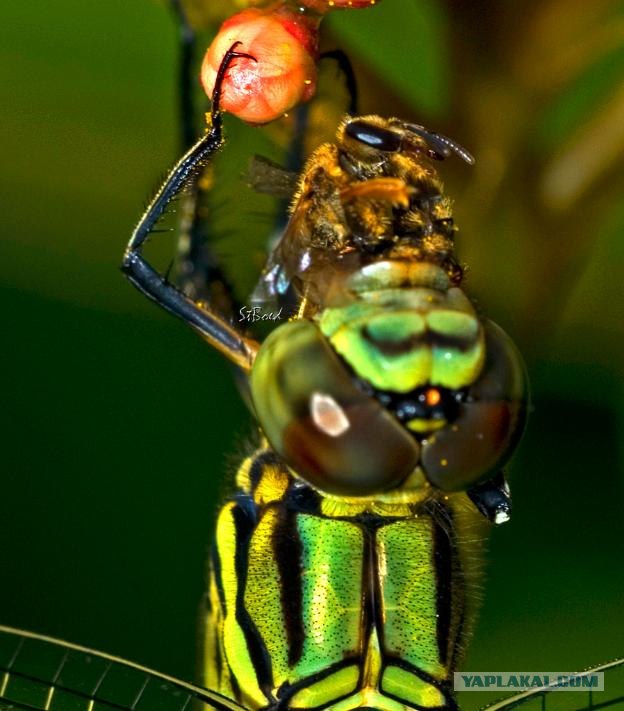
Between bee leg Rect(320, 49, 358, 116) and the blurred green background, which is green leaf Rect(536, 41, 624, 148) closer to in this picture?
the blurred green background

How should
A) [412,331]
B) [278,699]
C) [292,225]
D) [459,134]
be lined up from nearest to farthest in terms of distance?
[412,331] < [292,225] < [278,699] < [459,134]

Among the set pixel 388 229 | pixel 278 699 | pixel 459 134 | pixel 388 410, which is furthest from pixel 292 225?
pixel 278 699

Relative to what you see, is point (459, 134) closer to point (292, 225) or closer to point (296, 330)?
point (292, 225)

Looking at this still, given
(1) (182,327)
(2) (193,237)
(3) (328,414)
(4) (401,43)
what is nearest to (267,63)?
(3) (328,414)

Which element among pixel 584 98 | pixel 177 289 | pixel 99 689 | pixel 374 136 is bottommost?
pixel 99 689

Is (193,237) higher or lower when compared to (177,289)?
higher

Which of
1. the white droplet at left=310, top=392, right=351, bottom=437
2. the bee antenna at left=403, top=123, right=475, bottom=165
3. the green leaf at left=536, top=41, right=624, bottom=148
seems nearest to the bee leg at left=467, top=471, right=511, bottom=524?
the white droplet at left=310, top=392, right=351, bottom=437

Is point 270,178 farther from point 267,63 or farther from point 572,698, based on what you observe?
point 572,698
